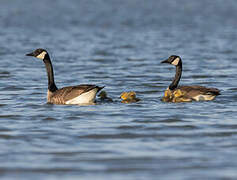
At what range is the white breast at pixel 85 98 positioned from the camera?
14086 mm

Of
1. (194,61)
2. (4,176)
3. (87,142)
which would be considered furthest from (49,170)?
(194,61)

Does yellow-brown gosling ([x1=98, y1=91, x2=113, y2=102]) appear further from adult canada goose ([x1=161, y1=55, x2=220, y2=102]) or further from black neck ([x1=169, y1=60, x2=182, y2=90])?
black neck ([x1=169, y1=60, x2=182, y2=90])

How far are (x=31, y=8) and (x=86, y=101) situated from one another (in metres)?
43.7

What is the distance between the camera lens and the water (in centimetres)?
890

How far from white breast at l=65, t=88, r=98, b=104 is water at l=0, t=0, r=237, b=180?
28cm

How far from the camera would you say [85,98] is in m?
14.2

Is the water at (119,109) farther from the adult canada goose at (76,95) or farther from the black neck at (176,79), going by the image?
the black neck at (176,79)

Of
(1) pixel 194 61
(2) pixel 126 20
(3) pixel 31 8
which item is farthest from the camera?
(3) pixel 31 8

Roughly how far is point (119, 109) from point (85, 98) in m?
0.92

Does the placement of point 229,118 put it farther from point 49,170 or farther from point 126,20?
point 126,20

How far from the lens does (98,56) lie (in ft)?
86.2

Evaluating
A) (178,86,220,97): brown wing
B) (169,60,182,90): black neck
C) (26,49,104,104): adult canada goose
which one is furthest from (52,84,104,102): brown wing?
(169,60,182,90): black neck

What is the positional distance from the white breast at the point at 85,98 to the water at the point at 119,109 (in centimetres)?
28

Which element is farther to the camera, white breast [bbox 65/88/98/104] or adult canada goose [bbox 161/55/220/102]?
adult canada goose [bbox 161/55/220/102]
